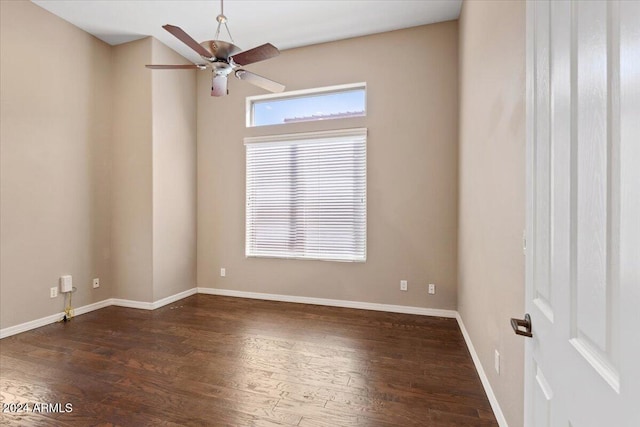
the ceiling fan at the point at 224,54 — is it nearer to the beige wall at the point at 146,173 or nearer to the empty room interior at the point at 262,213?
the empty room interior at the point at 262,213

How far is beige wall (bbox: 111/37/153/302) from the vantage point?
401 cm

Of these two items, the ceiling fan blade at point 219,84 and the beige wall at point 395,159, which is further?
the beige wall at point 395,159

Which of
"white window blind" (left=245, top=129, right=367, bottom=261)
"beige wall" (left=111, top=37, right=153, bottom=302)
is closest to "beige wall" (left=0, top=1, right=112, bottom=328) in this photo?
"beige wall" (left=111, top=37, right=153, bottom=302)

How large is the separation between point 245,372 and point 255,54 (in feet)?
8.38

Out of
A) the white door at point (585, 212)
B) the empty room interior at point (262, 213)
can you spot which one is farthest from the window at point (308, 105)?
the white door at point (585, 212)

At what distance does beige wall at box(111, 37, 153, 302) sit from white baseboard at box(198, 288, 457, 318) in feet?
3.30

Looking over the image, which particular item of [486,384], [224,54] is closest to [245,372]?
[486,384]

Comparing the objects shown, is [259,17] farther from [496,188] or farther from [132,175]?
[496,188]

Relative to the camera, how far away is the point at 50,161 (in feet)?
11.4

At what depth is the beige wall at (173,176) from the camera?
4.05 metres

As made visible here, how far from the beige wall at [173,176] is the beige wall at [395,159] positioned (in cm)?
81

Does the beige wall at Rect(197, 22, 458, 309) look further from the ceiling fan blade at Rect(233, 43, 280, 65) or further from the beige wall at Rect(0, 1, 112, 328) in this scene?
the beige wall at Rect(0, 1, 112, 328)

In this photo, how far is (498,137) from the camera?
1909mm

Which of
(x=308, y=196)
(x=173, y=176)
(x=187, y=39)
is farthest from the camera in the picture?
(x=173, y=176)
